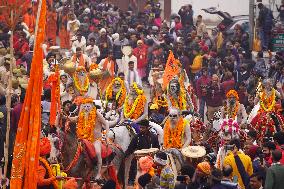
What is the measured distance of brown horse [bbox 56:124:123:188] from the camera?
56.1 ft

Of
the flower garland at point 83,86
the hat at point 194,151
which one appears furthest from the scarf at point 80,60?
the hat at point 194,151

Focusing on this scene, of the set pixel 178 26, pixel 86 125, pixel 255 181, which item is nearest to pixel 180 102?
pixel 86 125

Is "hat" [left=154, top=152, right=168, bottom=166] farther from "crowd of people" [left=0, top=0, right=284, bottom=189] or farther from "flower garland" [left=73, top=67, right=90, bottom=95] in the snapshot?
"flower garland" [left=73, top=67, right=90, bottom=95]

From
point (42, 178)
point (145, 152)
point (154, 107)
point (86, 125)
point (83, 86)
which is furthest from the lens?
point (83, 86)

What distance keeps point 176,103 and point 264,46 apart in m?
10.5

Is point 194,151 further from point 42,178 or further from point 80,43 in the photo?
Result: point 80,43

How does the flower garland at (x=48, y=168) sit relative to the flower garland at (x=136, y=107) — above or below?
below

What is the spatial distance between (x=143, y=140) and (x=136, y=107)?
1.53 meters

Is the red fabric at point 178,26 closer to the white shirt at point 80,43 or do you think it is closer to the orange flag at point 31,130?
the white shirt at point 80,43

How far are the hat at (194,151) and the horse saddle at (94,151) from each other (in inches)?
44.4

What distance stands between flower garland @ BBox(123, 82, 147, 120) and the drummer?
1312 millimetres

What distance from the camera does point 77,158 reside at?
17141 mm

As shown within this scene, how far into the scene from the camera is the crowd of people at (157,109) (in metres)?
15.6

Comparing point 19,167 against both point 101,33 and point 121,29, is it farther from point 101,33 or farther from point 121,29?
point 121,29
